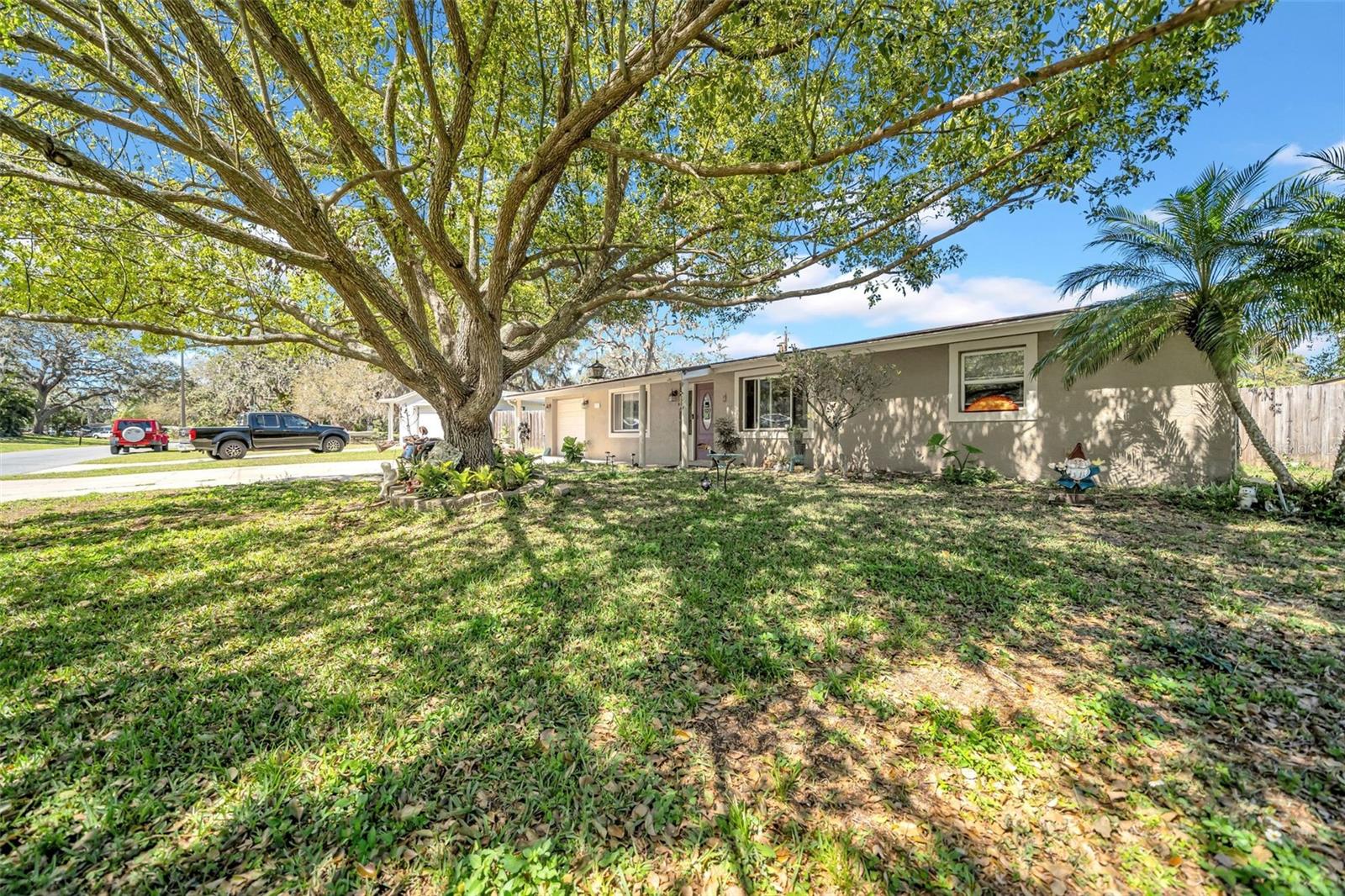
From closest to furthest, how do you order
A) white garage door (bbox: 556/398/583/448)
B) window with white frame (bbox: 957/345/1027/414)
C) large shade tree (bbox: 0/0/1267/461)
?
large shade tree (bbox: 0/0/1267/461), window with white frame (bbox: 957/345/1027/414), white garage door (bbox: 556/398/583/448)

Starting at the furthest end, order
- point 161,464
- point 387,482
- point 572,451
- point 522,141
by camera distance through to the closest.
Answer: point 161,464, point 572,451, point 387,482, point 522,141

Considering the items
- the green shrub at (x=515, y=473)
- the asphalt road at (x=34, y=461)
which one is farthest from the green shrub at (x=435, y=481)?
the asphalt road at (x=34, y=461)

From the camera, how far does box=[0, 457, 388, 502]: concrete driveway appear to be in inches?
395

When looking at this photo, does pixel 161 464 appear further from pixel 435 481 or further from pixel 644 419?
pixel 644 419

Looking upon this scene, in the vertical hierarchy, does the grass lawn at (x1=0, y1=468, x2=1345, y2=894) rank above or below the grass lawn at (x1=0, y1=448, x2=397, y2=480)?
below

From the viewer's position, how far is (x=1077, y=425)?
28.5 ft

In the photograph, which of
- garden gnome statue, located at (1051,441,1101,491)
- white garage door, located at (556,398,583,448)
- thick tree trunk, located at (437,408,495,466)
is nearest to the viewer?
garden gnome statue, located at (1051,441,1101,491)

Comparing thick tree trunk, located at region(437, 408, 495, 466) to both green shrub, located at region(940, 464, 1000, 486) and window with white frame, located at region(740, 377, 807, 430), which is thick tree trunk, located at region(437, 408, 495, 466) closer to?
window with white frame, located at region(740, 377, 807, 430)

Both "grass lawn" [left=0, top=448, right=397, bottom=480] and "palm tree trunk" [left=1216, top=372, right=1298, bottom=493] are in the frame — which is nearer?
"palm tree trunk" [left=1216, top=372, right=1298, bottom=493]

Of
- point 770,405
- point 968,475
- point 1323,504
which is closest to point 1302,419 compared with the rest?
point 1323,504

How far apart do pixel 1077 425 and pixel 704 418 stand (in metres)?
8.37

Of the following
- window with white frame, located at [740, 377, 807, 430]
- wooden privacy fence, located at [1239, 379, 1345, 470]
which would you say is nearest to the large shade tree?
window with white frame, located at [740, 377, 807, 430]

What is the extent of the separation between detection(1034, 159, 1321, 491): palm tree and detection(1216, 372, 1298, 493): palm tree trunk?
0.6 inches

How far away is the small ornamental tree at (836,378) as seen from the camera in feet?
33.2
